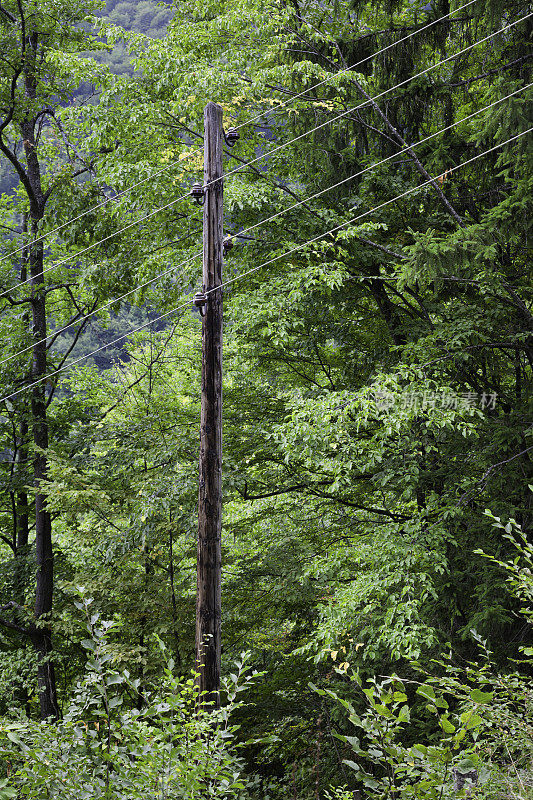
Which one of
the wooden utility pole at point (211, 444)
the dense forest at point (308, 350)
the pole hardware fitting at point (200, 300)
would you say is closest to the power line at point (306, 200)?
the dense forest at point (308, 350)

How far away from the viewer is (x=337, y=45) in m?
7.28

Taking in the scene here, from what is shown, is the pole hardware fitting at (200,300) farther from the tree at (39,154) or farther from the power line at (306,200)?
the tree at (39,154)

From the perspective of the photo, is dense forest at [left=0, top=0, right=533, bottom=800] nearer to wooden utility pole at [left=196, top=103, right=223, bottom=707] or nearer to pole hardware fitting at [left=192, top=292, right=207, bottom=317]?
wooden utility pole at [left=196, top=103, right=223, bottom=707]

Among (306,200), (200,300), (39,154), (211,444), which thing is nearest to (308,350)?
(306,200)

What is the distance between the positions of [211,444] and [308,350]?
441 centimetres

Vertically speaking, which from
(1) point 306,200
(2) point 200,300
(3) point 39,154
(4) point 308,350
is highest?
(3) point 39,154

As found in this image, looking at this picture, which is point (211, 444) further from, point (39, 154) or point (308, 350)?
point (39, 154)

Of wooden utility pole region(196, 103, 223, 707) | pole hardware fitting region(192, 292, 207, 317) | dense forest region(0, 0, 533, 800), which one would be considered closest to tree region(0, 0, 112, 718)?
dense forest region(0, 0, 533, 800)

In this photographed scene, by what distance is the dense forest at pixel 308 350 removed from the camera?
20.8ft

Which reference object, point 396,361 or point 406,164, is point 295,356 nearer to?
point 396,361

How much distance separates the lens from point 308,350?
895cm

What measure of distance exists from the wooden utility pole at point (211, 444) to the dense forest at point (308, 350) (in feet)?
4.32

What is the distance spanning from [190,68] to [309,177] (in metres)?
2.06

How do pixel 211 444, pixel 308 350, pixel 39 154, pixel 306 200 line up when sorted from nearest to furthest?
pixel 211 444 < pixel 306 200 < pixel 308 350 < pixel 39 154
